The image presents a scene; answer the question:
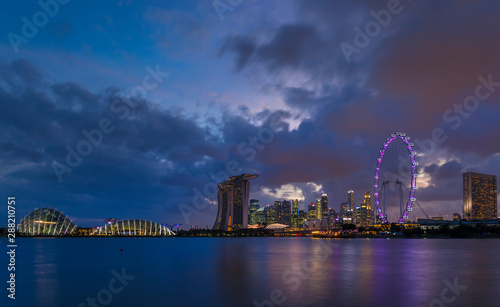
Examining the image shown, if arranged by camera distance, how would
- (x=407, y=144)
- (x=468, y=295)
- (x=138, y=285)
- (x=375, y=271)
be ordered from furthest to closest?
(x=407, y=144), (x=375, y=271), (x=138, y=285), (x=468, y=295)

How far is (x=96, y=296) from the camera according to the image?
3806 cm

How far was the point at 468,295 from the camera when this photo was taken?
3728cm

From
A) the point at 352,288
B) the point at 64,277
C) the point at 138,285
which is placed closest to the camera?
the point at 352,288

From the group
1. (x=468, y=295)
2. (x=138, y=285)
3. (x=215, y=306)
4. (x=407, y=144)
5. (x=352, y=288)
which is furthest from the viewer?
(x=407, y=144)

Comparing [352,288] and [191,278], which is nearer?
[352,288]

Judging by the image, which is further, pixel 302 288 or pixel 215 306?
pixel 302 288

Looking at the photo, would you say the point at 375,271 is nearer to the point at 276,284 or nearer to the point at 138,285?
the point at 276,284

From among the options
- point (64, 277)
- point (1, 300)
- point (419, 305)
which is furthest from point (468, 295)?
point (64, 277)

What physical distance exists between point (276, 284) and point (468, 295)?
730 inches

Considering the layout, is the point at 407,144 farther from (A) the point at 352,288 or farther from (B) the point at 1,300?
(B) the point at 1,300

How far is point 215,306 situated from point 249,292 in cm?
694

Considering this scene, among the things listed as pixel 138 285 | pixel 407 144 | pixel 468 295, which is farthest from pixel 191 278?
pixel 407 144

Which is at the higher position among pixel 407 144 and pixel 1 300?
pixel 407 144

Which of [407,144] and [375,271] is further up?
[407,144]
